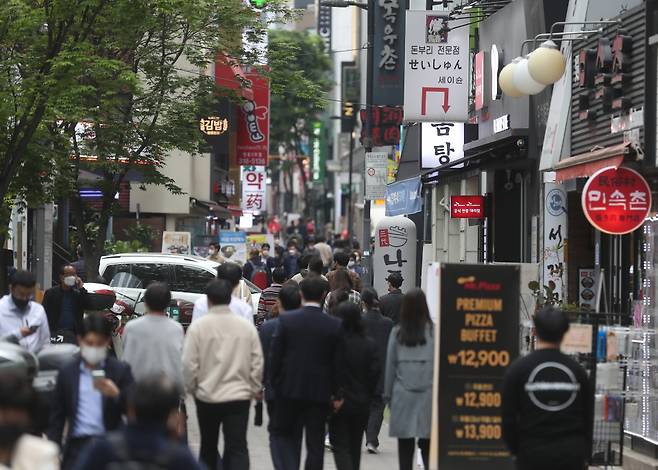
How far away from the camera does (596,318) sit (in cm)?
1059

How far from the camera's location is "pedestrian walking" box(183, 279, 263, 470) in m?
9.80

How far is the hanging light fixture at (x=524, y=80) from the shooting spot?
14.4 meters

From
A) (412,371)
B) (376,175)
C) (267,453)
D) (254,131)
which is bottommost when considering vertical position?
(267,453)

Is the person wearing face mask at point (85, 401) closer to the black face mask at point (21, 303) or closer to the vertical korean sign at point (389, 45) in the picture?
the black face mask at point (21, 303)

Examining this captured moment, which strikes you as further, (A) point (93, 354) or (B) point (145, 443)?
(A) point (93, 354)

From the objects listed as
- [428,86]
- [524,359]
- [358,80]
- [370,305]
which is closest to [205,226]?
[358,80]

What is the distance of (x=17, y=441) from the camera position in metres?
5.44

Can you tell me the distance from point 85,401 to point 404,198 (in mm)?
17350

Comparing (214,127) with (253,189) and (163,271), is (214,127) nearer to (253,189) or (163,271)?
(253,189)

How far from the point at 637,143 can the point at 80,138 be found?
1594cm

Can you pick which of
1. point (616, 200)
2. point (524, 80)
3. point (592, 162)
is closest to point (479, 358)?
point (616, 200)

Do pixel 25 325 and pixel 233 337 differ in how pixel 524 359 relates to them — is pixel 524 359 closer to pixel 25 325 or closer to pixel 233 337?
pixel 233 337

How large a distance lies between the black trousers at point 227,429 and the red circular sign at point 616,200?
4656mm

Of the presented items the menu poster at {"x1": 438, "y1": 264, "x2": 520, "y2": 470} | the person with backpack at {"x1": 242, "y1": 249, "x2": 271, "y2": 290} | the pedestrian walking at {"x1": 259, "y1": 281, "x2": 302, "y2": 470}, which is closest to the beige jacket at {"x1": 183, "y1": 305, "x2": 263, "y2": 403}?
the pedestrian walking at {"x1": 259, "y1": 281, "x2": 302, "y2": 470}
